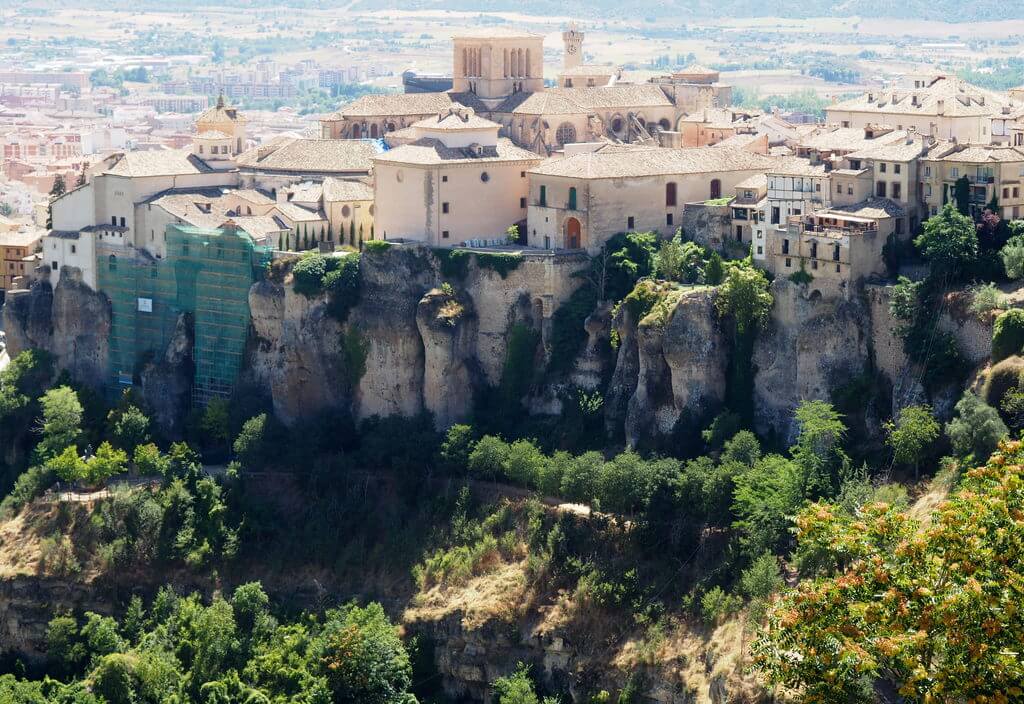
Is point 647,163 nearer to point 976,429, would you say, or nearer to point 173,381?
point 173,381

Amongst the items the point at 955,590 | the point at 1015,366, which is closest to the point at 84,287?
the point at 1015,366

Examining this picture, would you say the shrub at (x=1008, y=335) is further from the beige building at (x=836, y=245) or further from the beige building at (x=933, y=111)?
the beige building at (x=933, y=111)

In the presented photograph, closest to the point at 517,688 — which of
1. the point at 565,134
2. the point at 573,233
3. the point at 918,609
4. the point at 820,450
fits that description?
the point at 820,450

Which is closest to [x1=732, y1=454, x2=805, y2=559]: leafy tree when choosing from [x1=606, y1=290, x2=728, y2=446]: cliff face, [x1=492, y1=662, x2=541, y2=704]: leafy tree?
[x1=606, y1=290, x2=728, y2=446]: cliff face

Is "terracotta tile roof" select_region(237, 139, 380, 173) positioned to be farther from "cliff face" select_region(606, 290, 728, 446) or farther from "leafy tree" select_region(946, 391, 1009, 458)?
"leafy tree" select_region(946, 391, 1009, 458)

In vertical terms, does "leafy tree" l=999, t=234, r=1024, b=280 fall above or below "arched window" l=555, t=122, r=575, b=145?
below
